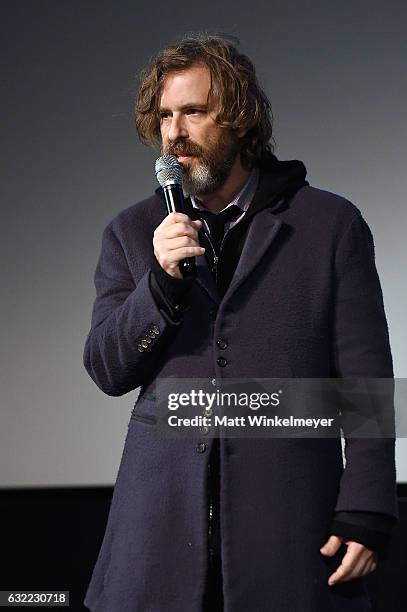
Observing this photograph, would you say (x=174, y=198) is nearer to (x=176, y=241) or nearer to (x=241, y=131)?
(x=176, y=241)

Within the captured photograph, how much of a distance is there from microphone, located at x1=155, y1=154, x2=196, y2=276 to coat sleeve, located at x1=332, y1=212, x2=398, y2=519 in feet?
0.78

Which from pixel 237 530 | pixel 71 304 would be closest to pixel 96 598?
pixel 237 530

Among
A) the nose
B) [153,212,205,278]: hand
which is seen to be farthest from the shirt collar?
[153,212,205,278]: hand

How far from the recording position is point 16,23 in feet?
11.3

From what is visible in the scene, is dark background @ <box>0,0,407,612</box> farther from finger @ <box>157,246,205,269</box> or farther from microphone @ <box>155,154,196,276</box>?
finger @ <box>157,246,205,269</box>

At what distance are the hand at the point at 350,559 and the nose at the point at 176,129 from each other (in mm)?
613

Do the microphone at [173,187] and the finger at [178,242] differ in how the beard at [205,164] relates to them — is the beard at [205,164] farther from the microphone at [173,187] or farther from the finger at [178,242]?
the finger at [178,242]

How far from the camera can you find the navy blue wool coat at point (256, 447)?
1.18 meters

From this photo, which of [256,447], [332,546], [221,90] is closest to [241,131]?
[221,90]

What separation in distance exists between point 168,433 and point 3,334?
2.45 meters

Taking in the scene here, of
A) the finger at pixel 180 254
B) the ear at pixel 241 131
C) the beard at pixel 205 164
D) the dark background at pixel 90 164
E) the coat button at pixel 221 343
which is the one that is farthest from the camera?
the dark background at pixel 90 164

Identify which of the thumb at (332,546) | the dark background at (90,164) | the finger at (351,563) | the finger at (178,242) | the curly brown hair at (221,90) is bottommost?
the finger at (351,563)

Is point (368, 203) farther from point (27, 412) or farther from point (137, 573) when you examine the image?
point (137, 573)

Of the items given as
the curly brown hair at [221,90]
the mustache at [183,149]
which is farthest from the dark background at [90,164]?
the mustache at [183,149]
